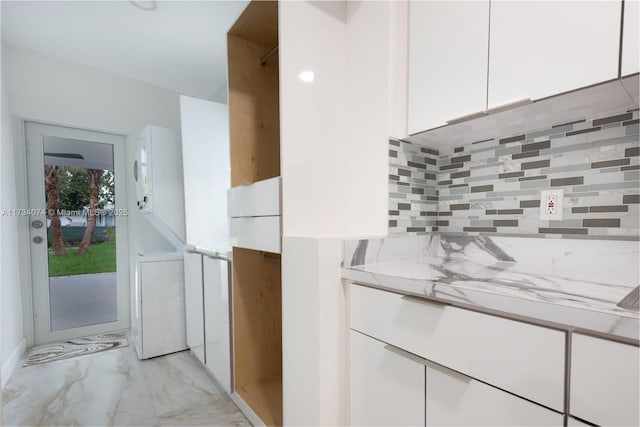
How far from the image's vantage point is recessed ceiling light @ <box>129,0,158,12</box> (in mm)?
1921

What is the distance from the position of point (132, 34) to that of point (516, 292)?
9.66 feet

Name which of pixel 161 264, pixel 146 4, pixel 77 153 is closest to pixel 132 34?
pixel 146 4

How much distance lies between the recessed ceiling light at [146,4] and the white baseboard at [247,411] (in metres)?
2.50

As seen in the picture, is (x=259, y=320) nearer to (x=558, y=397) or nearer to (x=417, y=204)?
(x=417, y=204)

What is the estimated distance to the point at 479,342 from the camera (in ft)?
2.38

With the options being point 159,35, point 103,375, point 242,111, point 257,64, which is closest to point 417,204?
point 242,111

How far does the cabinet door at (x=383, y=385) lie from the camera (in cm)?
87

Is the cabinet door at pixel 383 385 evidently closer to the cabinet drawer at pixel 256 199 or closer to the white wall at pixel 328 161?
the white wall at pixel 328 161

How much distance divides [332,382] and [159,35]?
264cm

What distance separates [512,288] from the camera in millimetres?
753

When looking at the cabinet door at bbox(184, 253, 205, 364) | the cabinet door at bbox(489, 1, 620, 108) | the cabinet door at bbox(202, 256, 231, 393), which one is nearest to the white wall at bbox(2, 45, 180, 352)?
the cabinet door at bbox(184, 253, 205, 364)

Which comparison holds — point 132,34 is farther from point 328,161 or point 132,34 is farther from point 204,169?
point 328,161

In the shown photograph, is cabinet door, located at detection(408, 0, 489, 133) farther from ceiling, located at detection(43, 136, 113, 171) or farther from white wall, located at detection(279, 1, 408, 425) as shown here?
ceiling, located at detection(43, 136, 113, 171)

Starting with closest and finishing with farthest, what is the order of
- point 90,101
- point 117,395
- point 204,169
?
1. point 117,395
2. point 204,169
3. point 90,101
